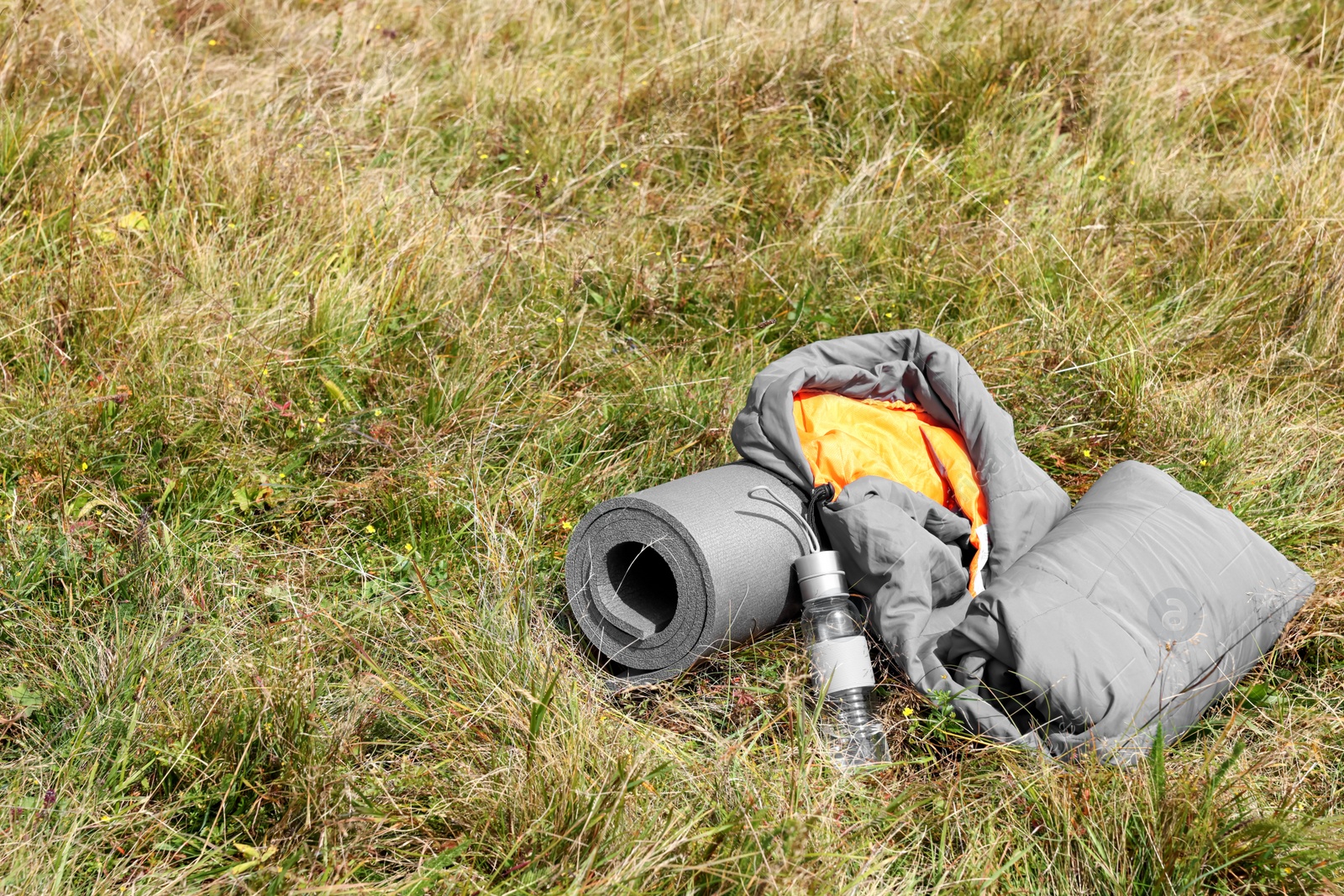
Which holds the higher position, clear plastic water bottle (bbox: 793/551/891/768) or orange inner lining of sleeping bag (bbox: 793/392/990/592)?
orange inner lining of sleeping bag (bbox: 793/392/990/592)

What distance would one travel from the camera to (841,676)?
2.46 m

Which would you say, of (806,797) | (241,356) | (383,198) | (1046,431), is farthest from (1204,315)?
(241,356)

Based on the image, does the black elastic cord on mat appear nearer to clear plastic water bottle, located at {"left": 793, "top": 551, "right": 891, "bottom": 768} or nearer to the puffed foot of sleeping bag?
clear plastic water bottle, located at {"left": 793, "top": 551, "right": 891, "bottom": 768}

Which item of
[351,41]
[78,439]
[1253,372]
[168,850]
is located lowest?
[1253,372]

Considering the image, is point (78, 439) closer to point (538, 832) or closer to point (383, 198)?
point (383, 198)

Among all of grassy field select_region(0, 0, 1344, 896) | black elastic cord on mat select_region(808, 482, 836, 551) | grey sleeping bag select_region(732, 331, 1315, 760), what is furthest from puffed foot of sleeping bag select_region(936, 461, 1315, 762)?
black elastic cord on mat select_region(808, 482, 836, 551)

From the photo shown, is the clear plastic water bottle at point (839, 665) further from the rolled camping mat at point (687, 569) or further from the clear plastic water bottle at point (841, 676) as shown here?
the rolled camping mat at point (687, 569)

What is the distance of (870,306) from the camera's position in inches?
152

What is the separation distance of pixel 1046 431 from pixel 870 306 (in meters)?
0.79

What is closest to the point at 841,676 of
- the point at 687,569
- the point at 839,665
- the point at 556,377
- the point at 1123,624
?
the point at 839,665

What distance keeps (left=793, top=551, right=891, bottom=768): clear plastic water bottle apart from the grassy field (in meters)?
0.07

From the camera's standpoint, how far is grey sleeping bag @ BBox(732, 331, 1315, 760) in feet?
7.69

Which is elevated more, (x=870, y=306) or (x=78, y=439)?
(x=78, y=439)

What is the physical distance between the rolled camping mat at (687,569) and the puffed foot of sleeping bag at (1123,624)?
0.47 metres
